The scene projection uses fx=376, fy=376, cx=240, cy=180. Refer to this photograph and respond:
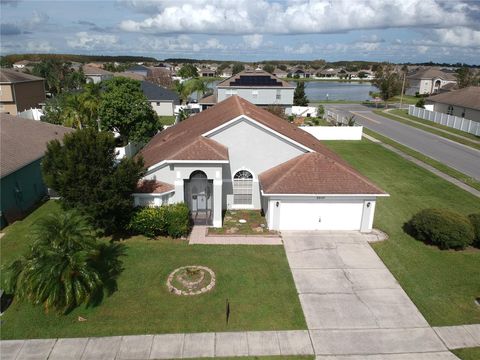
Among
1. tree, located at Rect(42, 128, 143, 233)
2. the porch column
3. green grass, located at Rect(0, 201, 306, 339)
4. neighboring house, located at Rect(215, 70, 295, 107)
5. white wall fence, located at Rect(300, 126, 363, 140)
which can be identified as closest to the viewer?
green grass, located at Rect(0, 201, 306, 339)

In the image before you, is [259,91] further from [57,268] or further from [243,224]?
[57,268]

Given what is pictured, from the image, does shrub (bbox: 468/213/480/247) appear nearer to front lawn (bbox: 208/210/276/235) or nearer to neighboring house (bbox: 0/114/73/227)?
front lawn (bbox: 208/210/276/235)

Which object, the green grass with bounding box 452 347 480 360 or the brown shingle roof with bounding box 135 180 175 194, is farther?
the brown shingle roof with bounding box 135 180 175 194

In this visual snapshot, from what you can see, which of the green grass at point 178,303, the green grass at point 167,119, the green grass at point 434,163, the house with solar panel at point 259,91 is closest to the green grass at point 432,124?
the green grass at point 434,163

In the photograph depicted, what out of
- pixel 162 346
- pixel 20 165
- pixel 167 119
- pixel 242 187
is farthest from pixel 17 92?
pixel 162 346

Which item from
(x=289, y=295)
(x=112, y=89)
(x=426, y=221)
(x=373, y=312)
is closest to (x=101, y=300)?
(x=289, y=295)

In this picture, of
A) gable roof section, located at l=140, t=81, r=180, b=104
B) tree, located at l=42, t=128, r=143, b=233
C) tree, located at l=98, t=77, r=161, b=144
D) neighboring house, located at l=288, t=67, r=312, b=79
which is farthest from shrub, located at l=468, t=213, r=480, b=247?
neighboring house, located at l=288, t=67, r=312, b=79

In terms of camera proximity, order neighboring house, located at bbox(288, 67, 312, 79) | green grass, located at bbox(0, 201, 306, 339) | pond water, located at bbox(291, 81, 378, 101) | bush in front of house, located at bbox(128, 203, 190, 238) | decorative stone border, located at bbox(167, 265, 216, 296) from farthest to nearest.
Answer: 1. neighboring house, located at bbox(288, 67, 312, 79)
2. pond water, located at bbox(291, 81, 378, 101)
3. bush in front of house, located at bbox(128, 203, 190, 238)
4. decorative stone border, located at bbox(167, 265, 216, 296)
5. green grass, located at bbox(0, 201, 306, 339)
